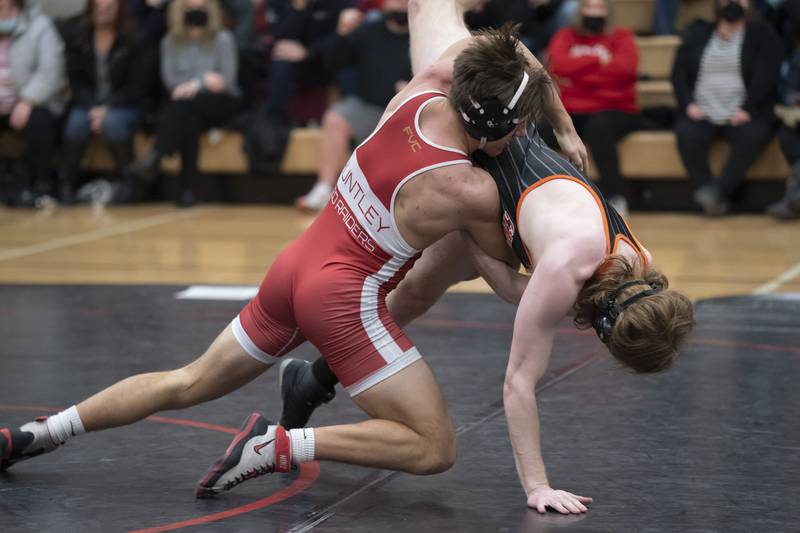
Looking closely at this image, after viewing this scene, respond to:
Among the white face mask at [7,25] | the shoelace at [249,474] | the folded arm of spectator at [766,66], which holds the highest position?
the shoelace at [249,474]

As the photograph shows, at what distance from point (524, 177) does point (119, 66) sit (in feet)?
20.9

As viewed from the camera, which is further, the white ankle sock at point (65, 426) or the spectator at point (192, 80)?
the spectator at point (192, 80)

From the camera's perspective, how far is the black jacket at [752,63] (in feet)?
26.3

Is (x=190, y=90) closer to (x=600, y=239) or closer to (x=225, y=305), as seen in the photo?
(x=225, y=305)

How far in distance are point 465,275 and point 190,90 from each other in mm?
5560

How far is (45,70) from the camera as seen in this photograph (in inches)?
365

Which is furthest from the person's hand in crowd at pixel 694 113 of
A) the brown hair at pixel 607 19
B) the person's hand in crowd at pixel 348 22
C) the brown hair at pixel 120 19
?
the brown hair at pixel 120 19

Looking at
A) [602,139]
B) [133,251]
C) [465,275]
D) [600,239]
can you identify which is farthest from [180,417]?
[602,139]

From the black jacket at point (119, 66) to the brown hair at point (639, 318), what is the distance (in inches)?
258

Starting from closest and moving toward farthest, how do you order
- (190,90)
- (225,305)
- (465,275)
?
1. (465,275)
2. (225,305)
3. (190,90)

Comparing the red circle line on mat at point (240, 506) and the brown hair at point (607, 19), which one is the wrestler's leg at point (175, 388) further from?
the brown hair at point (607, 19)

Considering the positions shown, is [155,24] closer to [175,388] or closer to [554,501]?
[175,388]

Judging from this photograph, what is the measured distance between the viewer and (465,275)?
3785 millimetres

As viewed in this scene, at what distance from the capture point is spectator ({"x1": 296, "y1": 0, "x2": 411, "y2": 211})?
8.55 meters
